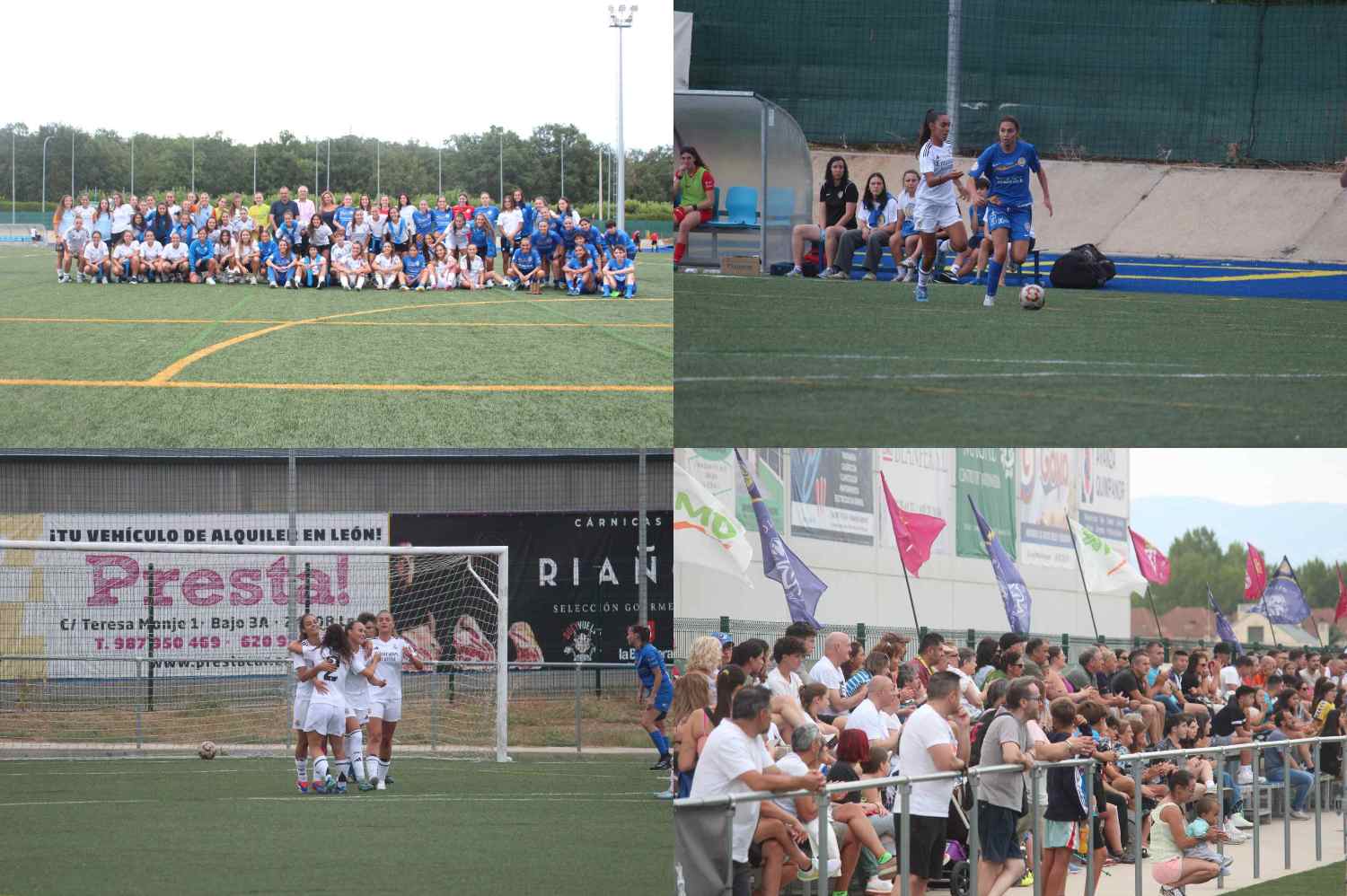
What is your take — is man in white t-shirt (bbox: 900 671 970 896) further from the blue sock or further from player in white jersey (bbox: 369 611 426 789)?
the blue sock

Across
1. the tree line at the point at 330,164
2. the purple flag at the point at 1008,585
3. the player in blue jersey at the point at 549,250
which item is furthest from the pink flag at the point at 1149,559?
the tree line at the point at 330,164

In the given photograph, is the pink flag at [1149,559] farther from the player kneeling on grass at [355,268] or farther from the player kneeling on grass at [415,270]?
the player kneeling on grass at [355,268]

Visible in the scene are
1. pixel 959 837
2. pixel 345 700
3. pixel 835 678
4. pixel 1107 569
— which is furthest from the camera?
pixel 1107 569

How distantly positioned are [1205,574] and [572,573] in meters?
104

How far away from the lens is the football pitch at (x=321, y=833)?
5926 mm

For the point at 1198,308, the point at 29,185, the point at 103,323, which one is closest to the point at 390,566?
the point at 103,323

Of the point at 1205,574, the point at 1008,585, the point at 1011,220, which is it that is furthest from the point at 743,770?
the point at 1205,574

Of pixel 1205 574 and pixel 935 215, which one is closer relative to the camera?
pixel 935 215

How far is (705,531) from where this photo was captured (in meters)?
15.5

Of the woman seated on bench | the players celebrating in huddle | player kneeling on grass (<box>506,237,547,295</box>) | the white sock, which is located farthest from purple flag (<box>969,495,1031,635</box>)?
the white sock

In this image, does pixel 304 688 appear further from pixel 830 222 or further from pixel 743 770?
pixel 830 222

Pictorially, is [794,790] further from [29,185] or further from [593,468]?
[29,185]

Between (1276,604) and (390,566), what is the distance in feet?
57.3

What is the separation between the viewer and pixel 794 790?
16.2 ft
